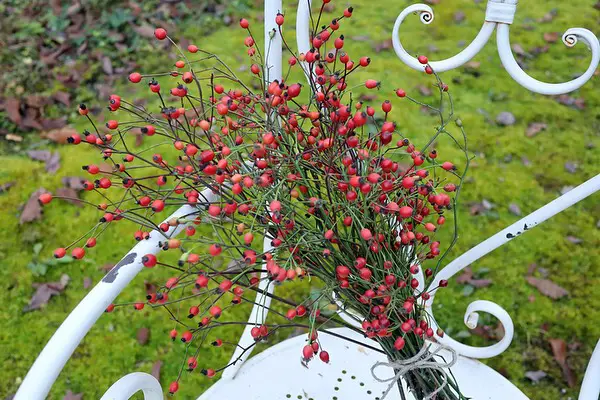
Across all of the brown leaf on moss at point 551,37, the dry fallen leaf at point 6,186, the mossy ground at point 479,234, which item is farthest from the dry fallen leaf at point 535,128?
the dry fallen leaf at point 6,186

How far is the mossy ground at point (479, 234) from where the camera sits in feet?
7.30

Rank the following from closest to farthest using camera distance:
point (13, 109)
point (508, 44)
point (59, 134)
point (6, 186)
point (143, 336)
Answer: point (508, 44) → point (143, 336) → point (6, 186) → point (59, 134) → point (13, 109)

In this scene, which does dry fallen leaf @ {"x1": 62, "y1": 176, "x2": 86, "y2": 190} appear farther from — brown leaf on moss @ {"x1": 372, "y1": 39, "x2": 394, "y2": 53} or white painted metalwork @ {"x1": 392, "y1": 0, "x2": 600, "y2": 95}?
white painted metalwork @ {"x1": 392, "y1": 0, "x2": 600, "y2": 95}

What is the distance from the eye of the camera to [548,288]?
242 centimetres

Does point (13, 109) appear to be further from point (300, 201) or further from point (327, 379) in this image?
point (300, 201)

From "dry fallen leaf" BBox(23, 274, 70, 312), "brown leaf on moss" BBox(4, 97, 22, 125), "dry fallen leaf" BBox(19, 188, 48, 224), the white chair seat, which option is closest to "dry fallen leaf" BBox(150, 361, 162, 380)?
"dry fallen leaf" BBox(23, 274, 70, 312)

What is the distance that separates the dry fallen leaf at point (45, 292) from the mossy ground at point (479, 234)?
0.03 meters

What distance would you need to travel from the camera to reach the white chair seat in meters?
1.34

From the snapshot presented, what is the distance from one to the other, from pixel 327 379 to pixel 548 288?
4.78 ft

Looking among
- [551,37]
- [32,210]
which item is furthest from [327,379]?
[551,37]

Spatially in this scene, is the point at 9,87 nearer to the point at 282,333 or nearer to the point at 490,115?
the point at 282,333

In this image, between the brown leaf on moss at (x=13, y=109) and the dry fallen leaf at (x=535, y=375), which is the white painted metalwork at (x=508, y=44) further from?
the brown leaf on moss at (x=13, y=109)

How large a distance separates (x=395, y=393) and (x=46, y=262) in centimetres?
186

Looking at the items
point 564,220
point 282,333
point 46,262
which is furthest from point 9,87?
point 564,220
